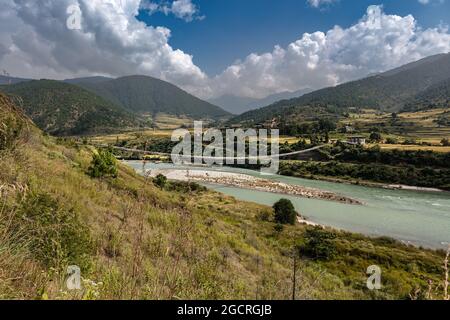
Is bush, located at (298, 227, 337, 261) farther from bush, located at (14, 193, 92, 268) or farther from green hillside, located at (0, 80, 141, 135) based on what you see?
green hillside, located at (0, 80, 141, 135)

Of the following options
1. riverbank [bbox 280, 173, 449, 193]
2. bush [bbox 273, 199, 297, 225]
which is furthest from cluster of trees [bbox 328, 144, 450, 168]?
bush [bbox 273, 199, 297, 225]

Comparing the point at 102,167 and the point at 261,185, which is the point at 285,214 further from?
the point at 261,185

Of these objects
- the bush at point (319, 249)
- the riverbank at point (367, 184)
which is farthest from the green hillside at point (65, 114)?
the bush at point (319, 249)

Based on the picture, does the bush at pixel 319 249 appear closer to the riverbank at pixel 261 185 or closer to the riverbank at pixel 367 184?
the riverbank at pixel 261 185

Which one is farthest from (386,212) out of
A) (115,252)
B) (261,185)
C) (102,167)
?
(115,252)

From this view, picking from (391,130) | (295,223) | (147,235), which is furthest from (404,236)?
(391,130)

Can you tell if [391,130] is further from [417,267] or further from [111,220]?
[111,220]

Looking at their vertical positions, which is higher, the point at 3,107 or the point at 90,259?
the point at 3,107

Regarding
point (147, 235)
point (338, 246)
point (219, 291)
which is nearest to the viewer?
point (219, 291)
